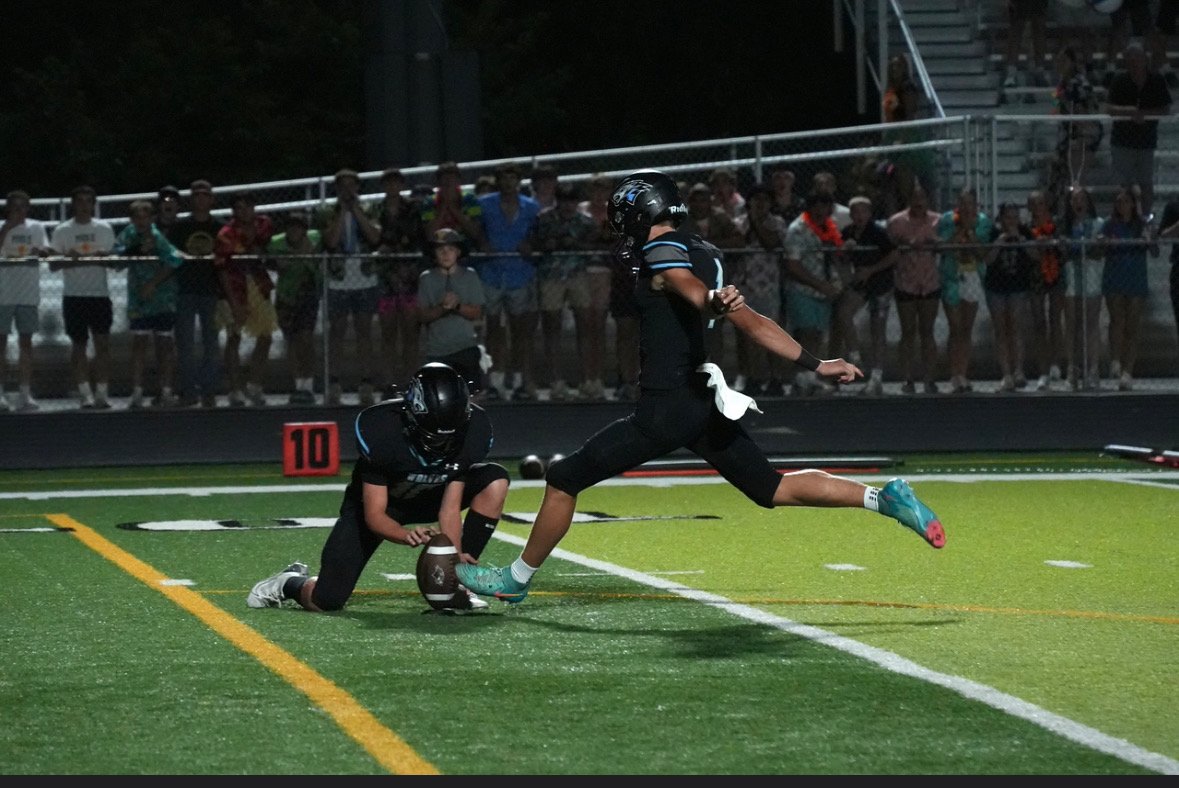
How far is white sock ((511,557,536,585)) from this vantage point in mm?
8359

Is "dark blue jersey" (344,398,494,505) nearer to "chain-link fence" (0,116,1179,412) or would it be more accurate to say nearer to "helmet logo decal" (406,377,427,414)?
"helmet logo decal" (406,377,427,414)

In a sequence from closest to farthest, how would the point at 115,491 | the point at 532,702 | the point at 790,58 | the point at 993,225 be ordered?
the point at 532,702 → the point at 115,491 → the point at 993,225 → the point at 790,58

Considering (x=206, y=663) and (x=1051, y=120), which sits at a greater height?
(x=1051, y=120)

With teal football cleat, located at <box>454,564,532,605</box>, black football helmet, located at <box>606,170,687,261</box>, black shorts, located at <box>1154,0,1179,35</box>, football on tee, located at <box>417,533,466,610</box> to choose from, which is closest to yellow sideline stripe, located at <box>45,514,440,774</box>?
football on tee, located at <box>417,533,466,610</box>

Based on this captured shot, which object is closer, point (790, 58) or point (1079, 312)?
point (1079, 312)

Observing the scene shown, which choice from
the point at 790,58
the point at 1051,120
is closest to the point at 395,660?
the point at 1051,120

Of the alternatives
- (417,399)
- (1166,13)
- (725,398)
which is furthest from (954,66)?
(417,399)

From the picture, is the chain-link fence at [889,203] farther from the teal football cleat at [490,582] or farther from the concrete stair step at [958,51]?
the teal football cleat at [490,582]

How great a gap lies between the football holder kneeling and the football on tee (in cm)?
705

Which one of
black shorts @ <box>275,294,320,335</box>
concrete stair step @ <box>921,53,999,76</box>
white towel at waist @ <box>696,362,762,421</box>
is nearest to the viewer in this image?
white towel at waist @ <box>696,362,762,421</box>

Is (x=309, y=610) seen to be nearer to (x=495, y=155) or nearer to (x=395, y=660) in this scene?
(x=395, y=660)

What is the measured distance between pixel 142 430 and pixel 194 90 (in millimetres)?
22927

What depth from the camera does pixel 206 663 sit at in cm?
731

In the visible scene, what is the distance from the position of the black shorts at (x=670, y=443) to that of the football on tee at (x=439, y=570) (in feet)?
1.70
